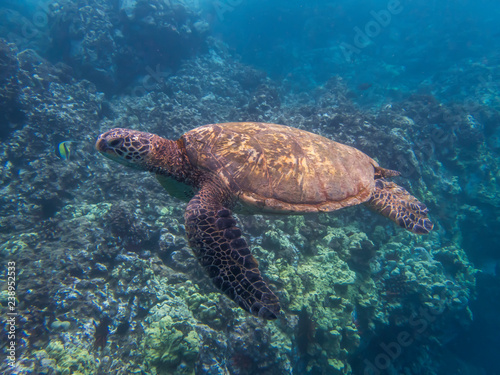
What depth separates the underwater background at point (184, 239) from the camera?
14.0 feet

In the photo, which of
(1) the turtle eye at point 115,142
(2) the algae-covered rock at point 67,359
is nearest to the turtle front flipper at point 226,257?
(1) the turtle eye at point 115,142

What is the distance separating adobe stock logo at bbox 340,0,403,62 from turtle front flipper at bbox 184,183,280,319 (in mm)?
27861

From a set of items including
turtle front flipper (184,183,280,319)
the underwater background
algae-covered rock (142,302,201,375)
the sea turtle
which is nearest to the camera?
turtle front flipper (184,183,280,319)

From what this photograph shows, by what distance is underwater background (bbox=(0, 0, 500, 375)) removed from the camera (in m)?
4.27

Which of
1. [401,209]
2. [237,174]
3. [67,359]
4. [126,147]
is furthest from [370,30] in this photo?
[67,359]

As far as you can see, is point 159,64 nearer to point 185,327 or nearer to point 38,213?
point 38,213

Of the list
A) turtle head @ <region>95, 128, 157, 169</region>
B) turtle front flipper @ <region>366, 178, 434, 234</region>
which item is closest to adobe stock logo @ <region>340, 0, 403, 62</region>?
turtle front flipper @ <region>366, 178, 434, 234</region>

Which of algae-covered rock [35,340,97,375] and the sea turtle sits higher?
the sea turtle

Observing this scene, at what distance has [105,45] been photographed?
12.4m

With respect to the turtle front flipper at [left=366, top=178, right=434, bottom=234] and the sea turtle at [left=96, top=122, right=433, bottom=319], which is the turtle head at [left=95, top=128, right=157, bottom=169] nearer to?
the sea turtle at [left=96, top=122, right=433, bottom=319]

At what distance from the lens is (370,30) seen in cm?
3038

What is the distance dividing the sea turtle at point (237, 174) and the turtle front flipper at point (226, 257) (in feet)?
0.04

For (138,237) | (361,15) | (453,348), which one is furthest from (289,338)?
(361,15)

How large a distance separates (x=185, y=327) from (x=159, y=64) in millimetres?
15813
